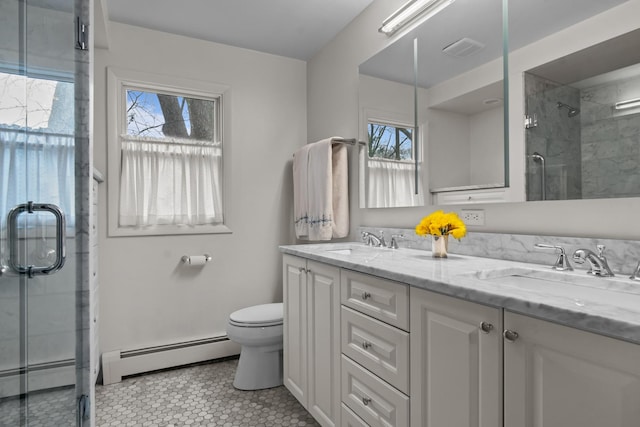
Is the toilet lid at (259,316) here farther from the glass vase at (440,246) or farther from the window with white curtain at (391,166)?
the glass vase at (440,246)

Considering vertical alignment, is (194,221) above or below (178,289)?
above

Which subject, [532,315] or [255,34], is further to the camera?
[255,34]

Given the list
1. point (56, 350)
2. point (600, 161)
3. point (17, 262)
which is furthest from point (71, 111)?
point (600, 161)

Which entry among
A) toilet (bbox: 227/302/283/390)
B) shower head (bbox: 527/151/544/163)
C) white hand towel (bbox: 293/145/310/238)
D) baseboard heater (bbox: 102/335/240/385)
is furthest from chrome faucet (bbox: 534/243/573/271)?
baseboard heater (bbox: 102/335/240/385)

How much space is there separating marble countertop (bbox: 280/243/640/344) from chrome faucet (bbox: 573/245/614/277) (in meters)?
0.03

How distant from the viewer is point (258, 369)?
2207 mm

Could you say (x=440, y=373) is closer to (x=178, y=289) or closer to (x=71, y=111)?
(x=71, y=111)

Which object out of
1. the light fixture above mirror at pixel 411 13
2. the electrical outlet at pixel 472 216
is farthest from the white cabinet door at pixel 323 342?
the light fixture above mirror at pixel 411 13

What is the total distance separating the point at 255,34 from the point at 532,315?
258 cm

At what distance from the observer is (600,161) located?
119cm

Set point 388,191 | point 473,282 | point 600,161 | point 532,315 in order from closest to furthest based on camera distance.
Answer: point 532,315 < point 473,282 < point 600,161 < point 388,191

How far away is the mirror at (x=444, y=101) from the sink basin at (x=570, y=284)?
44 cm

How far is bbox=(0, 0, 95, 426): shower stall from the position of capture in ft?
3.16

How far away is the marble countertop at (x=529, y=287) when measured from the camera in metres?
0.69
